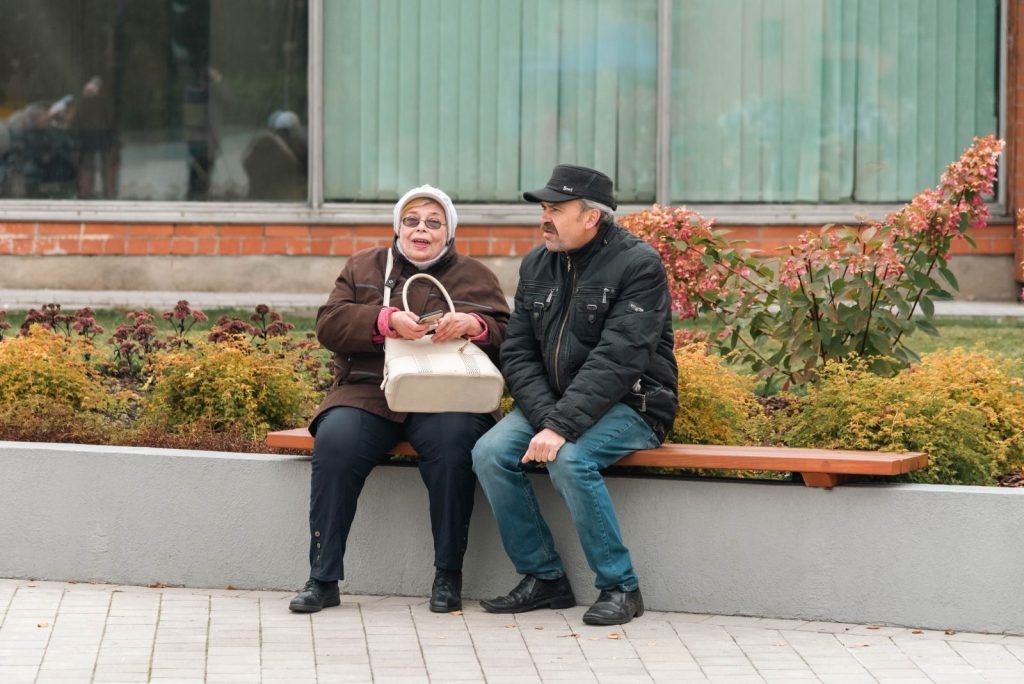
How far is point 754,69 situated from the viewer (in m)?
11.9

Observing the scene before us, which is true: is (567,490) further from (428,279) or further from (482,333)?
(428,279)

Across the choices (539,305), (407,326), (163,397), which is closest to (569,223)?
(539,305)

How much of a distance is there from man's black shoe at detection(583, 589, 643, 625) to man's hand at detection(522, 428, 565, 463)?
500mm

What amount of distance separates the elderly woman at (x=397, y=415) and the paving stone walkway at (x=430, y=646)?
9.4 inches

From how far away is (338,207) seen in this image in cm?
1202

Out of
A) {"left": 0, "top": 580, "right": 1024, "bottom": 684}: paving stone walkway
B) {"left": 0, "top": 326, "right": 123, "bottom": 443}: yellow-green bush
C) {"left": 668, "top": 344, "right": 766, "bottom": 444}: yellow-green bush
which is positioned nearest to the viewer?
{"left": 0, "top": 580, "right": 1024, "bottom": 684}: paving stone walkway

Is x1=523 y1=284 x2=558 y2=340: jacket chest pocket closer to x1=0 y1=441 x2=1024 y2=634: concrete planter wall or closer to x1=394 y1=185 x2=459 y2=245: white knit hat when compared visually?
x1=394 y1=185 x2=459 y2=245: white knit hat

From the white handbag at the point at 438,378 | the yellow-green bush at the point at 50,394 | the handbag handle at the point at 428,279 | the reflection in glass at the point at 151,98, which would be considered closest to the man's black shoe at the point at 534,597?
the white handbag at the point at 438,378

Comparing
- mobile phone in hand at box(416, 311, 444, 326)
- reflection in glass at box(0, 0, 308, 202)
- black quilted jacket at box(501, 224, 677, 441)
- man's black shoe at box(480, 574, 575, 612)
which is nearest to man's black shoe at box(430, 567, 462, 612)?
man's black shoe at box(480, 574, 575, 612)

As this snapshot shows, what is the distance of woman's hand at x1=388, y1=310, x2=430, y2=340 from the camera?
6.14 meters

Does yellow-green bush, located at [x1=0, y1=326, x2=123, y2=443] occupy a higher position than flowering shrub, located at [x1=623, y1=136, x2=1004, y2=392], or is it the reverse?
flowering shrub, located at [x1=623, y1=136, x2=1004, y2=392]

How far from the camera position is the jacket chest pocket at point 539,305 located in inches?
243

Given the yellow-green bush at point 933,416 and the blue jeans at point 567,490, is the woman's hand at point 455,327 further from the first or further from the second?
the yellow-green bush at point 933,416

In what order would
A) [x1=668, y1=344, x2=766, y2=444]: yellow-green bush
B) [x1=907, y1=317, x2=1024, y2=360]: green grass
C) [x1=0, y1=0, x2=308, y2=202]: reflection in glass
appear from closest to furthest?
1. [x1=668, y1=344, x2=766, y2=444]: yellow-green bush
2. [x1=907, y1=317, x2=1024, y2=360]: green grass
3. [x1=0, y1=0, x2=308, y2=202]: reflection in glass
